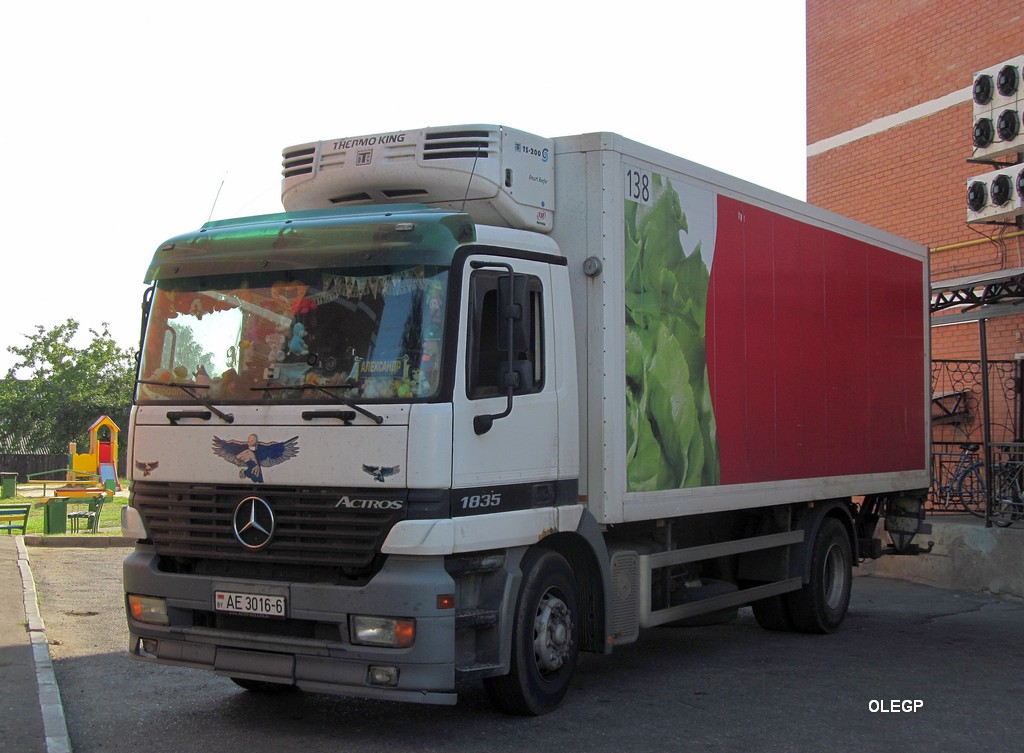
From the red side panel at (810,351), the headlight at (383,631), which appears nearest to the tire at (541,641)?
the headlight at (383,631)

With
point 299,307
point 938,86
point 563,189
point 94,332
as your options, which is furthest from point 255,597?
point 94,332

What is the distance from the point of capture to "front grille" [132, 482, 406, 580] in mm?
6070

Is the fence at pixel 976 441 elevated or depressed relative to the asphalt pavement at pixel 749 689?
elevated

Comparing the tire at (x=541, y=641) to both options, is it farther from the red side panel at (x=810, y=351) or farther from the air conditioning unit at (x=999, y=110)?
the air conditioning unit at (x=999, y=110)

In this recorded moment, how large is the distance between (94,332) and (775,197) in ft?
172

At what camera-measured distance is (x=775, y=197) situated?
9.30 meters

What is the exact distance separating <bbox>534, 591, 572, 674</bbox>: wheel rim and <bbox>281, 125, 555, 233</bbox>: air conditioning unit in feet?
7.57

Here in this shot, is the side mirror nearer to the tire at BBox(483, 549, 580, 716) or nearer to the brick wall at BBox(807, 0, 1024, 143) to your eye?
the tire at BBox(483, 549, 580, 716)

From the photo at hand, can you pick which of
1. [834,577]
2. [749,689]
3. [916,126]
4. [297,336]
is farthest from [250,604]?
[916,126]

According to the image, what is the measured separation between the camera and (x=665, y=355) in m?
7.77

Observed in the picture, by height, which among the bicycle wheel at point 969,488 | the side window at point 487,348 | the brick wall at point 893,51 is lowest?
the bicycle wheel at point 969,488

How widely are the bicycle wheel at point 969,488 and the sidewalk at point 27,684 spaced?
37.2 ft

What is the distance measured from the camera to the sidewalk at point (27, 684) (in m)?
6.25

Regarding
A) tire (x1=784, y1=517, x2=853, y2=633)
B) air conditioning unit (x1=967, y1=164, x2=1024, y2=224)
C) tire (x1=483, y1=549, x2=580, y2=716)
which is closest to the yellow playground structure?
tire (x1=784, y1=517, x2=853, y2=633)
